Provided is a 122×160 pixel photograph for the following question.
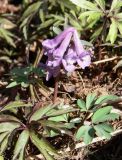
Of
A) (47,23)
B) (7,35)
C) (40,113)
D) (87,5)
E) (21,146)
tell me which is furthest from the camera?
(7,35)

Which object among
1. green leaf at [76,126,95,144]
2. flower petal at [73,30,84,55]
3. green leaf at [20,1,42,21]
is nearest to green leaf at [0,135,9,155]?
green leaf at [76,126,95,144]

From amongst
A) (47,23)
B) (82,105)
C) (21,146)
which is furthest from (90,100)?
(47,23)

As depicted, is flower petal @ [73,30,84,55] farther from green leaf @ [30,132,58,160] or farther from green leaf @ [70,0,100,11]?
green leaf @ [30,132,58,160]

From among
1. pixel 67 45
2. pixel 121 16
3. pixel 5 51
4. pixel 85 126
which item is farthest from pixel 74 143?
pixel 5 51

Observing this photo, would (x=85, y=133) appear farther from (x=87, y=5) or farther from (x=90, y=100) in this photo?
(x=87, y=5)

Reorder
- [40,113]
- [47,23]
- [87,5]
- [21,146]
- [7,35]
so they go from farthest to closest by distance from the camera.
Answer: [7,35], [47,23], [87,5], [40,113], [21,146]

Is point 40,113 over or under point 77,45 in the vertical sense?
under
